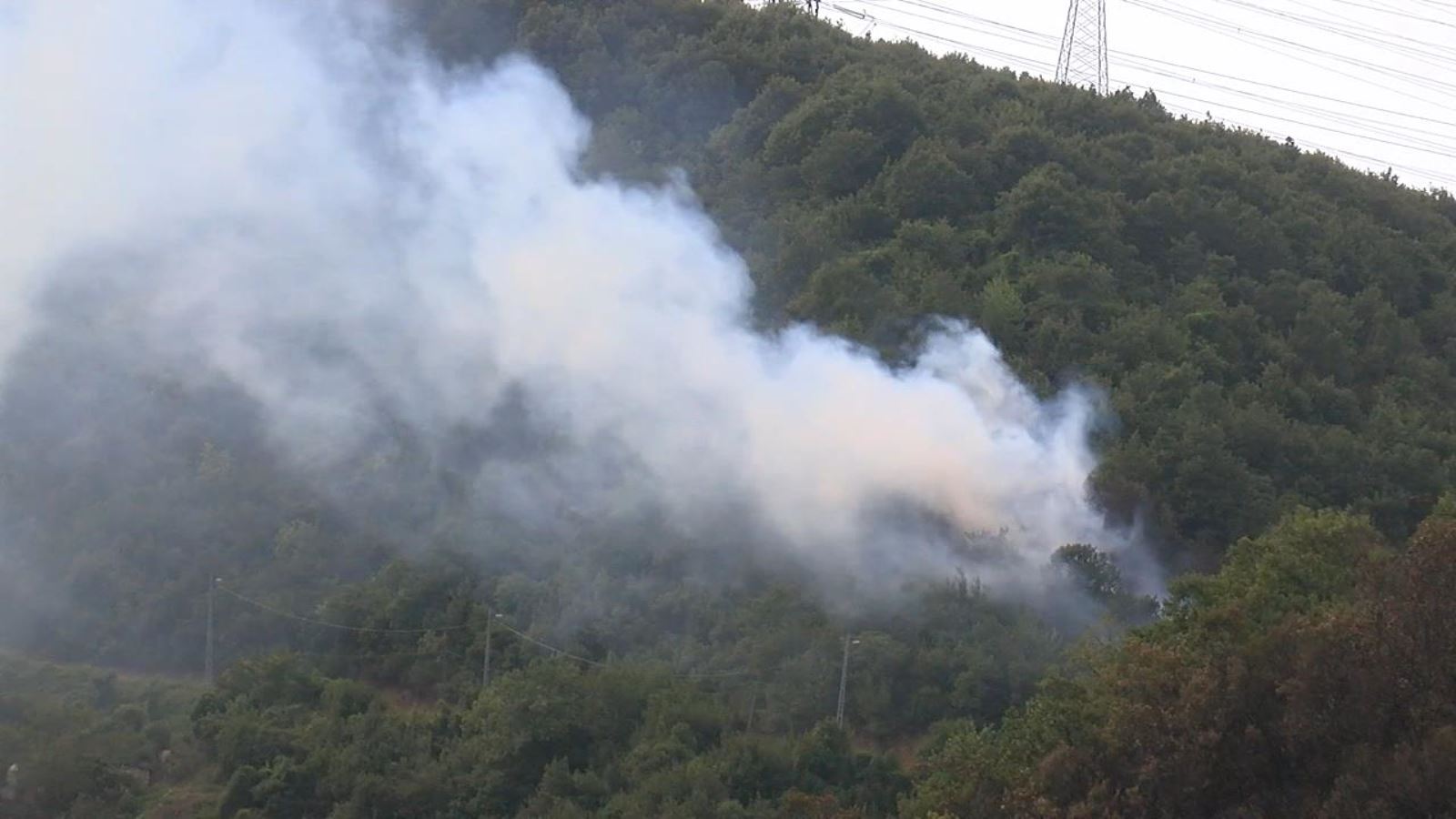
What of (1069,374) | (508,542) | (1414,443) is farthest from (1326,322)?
(508,542)

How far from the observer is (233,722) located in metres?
33.8

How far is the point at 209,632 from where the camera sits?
128ft

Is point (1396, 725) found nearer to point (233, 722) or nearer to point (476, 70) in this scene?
point (233, 722)

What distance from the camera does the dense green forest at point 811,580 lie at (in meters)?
23.9

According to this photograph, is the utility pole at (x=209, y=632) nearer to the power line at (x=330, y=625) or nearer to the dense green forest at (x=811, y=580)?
the power line at (x=330, y=625)

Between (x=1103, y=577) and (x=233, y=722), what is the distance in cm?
1553

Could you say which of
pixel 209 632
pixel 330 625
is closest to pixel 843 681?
pixel 330 625

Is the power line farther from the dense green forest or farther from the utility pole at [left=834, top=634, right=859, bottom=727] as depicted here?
the utility pole at [left=834, top=634, right=859, bottom=727]

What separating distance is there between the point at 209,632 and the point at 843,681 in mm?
13756

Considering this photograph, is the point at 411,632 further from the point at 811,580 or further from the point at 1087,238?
the point at 1087,238

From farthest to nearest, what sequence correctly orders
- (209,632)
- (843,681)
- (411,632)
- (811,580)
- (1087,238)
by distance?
(1087,238)
(209,632)
(411,632)
(811,580)
(843,681)

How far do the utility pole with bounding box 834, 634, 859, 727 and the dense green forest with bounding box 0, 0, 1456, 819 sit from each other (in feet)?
0.64

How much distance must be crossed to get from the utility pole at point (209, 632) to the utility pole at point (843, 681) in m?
13.3

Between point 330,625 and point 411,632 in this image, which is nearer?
point 411,632
